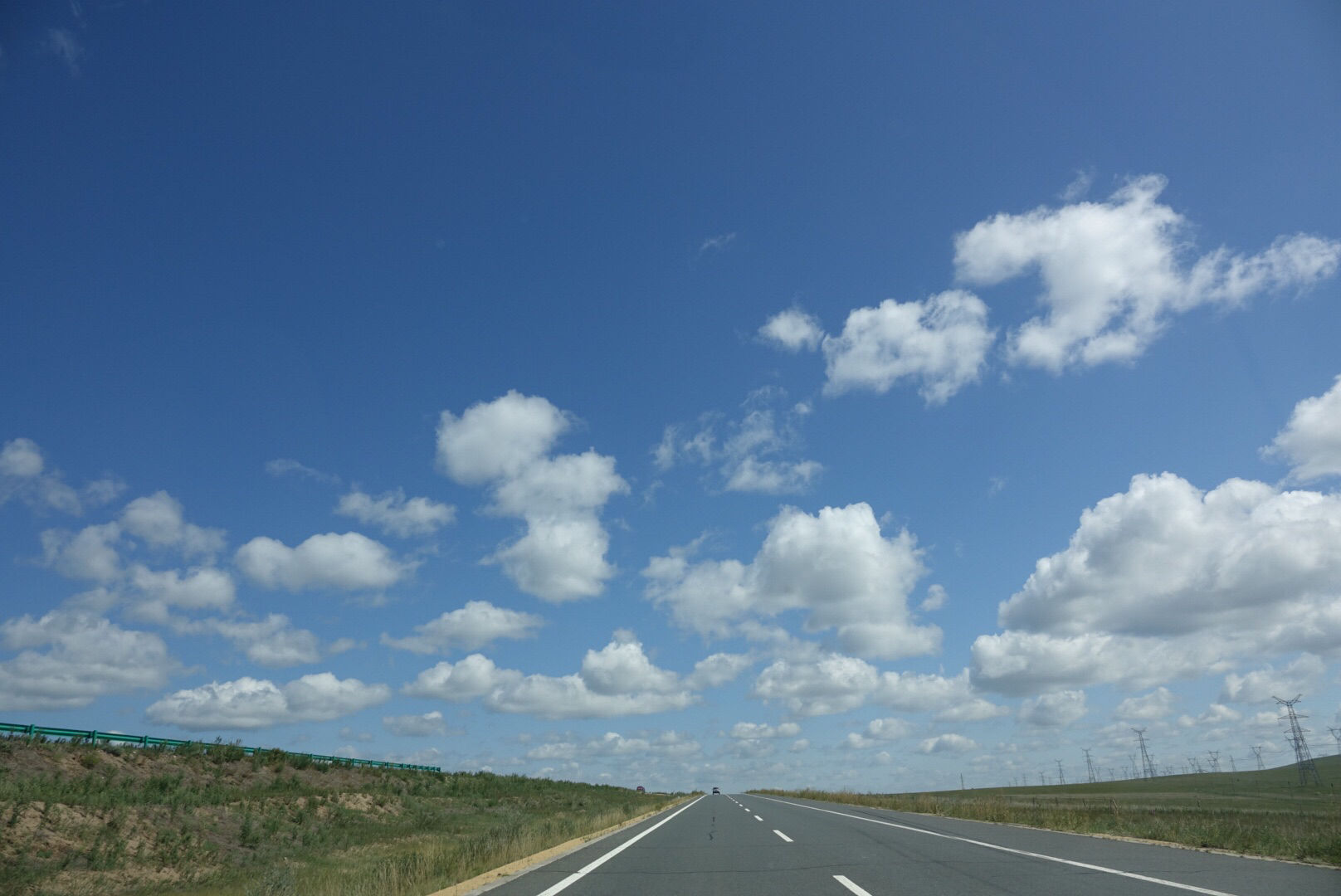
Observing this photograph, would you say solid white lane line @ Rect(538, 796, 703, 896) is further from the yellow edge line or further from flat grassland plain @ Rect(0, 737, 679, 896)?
flat grassland plain @ Rect(0, 737, 679, 896)

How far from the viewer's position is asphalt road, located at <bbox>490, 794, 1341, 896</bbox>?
9.52 meters

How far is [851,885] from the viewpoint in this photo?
395 inches

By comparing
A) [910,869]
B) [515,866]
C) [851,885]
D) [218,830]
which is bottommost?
[218,830]

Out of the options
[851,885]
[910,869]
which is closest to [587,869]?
[851,885]

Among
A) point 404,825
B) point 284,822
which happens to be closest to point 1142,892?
point 284,822

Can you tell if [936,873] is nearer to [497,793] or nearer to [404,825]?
[404,825]

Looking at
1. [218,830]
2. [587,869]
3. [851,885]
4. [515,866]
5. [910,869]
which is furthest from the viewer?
[218,830]

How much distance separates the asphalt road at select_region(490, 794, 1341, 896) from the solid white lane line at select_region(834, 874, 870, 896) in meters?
0.04

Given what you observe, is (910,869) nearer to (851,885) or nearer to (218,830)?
(851,885)

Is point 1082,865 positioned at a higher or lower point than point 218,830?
higher

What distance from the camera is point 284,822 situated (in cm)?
3022

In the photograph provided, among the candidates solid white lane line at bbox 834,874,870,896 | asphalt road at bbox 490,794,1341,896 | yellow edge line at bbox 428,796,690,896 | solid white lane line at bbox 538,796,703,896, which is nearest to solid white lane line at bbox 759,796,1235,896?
asphalt road at bbox 490,794,1341,896

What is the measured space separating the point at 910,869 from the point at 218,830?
2466cm

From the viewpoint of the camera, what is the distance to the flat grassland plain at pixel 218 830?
1630 centimetres
